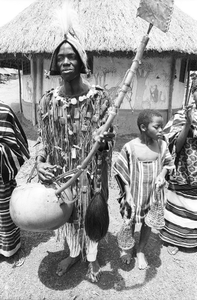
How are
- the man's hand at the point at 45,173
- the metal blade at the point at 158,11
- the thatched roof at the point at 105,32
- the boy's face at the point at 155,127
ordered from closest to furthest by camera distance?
the metal blade at the point at 158,11 → the man's hand at the point at 45,173 → the boy's face at the point at 155,127 → the thatched roof at the point at 105,32

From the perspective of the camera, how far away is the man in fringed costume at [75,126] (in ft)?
5.83

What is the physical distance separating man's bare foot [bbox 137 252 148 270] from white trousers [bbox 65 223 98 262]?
1.63ft

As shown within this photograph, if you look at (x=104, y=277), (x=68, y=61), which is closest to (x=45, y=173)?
(x=68, y=61)

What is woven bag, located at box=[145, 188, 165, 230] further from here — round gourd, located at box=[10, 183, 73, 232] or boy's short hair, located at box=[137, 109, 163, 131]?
round gourd, located at box=[10, 183, 73, 232]

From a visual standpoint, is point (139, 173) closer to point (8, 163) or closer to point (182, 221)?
point (182, 221)

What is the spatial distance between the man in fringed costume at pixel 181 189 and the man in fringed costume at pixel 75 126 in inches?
31.4

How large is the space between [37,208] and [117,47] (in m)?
6.03

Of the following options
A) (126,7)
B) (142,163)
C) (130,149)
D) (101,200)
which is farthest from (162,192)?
(126,7)

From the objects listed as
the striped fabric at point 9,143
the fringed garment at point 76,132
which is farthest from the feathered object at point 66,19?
the striped fabric at point 9,143

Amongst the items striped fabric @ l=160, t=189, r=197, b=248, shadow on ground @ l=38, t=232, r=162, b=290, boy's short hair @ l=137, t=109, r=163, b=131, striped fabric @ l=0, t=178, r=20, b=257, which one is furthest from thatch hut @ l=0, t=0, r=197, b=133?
striped fabric @ l=0, t=178, r=20, b=257

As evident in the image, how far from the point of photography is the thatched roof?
22.0 ft

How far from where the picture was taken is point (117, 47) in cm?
661

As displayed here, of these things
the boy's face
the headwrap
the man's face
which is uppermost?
the headwrap

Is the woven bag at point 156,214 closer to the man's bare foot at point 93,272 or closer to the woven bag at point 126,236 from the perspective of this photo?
the woven bag at point 126,236
